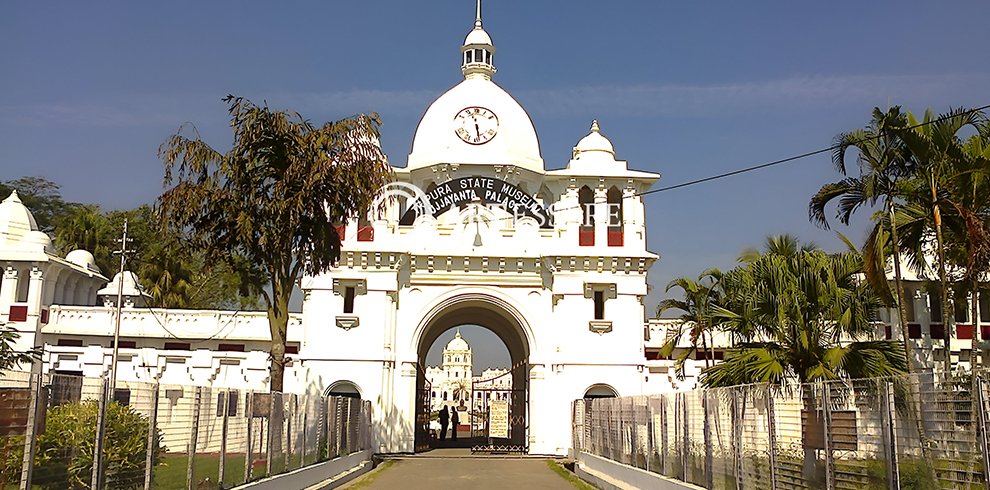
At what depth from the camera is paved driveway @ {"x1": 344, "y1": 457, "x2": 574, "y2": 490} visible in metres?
21.5

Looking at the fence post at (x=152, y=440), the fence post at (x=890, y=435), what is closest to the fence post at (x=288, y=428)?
the fence post at (x=152, y=440)

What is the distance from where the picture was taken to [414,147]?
3788 centimetres

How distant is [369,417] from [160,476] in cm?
1781

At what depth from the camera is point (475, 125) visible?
118 ft

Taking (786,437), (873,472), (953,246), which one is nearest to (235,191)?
(786,437)

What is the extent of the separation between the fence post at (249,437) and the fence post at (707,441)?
7.62m

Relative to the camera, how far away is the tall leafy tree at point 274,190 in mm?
20750

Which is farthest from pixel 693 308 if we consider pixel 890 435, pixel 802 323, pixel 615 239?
pixel 890 435

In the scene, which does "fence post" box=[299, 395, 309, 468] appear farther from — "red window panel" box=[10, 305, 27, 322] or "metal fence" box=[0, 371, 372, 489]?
"red window panel" box=[10, 305, 27, 322]

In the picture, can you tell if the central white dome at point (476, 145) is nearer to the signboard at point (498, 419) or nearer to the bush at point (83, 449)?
the signboard at point (498, 419)

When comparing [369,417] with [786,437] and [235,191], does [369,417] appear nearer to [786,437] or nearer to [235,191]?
[235,191]

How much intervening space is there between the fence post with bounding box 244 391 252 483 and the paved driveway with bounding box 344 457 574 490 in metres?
5.82

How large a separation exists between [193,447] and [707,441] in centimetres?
811

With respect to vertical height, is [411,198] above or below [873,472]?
above
